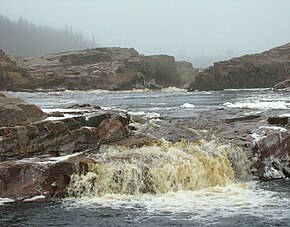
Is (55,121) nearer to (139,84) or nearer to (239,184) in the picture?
(239,184)

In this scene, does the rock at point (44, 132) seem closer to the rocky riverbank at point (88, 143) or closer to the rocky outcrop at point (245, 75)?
the rocky riverbank at point (88, 143)

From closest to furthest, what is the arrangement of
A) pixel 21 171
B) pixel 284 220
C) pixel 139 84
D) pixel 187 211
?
pixel 284 220 → pixel 187 211 → pixel 21 171 → pixel 139 84

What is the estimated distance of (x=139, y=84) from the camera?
130000 millimetres

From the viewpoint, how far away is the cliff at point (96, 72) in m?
123

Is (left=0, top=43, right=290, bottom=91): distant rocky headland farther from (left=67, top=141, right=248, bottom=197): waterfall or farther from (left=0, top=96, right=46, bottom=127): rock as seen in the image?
(left=0, top=96, right=46, bottom=127): rock

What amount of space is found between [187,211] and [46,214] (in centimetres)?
406

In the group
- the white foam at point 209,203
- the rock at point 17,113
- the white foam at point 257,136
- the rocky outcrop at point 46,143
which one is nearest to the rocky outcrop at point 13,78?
the rocky outcrop at point 46,143

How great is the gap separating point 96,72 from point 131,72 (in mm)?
10554

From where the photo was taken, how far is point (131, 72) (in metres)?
135

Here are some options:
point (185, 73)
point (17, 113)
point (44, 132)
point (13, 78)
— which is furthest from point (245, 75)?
point (17, 113)

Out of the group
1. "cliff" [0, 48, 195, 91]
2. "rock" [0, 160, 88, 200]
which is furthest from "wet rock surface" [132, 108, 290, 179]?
"cliff" [0, 48, 195, 91]

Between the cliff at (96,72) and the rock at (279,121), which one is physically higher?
the cliff at (96,72)

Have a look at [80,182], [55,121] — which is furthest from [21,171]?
[55,121]

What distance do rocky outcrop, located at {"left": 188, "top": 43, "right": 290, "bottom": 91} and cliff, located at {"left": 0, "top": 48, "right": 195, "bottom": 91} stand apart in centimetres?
2288
